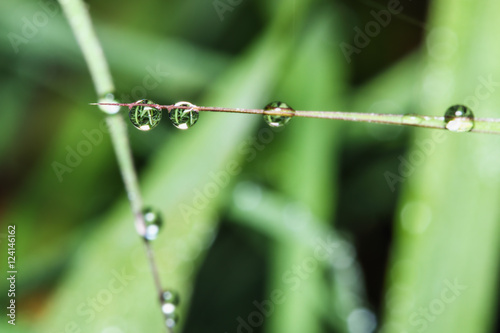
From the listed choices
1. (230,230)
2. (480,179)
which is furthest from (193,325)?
(480,179)

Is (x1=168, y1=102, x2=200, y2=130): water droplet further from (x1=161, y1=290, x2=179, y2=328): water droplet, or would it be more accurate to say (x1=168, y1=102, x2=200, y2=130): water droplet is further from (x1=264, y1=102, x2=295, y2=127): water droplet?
(x1=161, y1=290, x2=179, y2=328): water droplet

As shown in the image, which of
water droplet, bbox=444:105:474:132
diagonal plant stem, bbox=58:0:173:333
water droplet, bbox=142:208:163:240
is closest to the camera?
water droplet, bbox=444:105:474:132

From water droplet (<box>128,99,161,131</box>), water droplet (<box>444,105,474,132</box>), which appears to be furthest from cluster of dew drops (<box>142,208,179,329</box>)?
water droplet (<box>444,105,474,132</box>)

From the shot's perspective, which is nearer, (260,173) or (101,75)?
(101,75)

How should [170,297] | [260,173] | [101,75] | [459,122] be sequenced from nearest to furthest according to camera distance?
[459,122] < [101,75] < [170,297] < [260,173]

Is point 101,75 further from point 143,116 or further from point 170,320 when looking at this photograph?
point 170,320

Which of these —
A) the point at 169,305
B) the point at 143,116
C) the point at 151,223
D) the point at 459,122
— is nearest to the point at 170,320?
the point at 169,305

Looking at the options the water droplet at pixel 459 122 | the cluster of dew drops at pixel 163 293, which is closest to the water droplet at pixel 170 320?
the cluster of dew drops at pixel 163 293
